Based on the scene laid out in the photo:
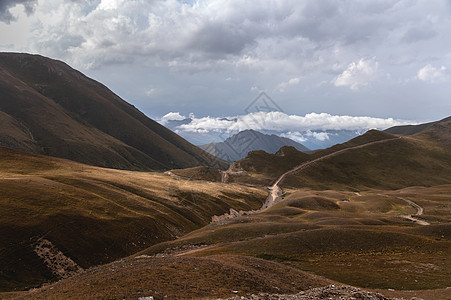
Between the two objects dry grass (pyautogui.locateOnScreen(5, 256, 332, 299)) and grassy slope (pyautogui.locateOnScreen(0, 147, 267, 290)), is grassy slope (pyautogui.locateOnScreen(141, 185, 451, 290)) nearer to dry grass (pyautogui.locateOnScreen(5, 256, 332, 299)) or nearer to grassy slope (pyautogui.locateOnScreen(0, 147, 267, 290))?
dry grass (pyautogui.locateOnScreen(5, 256, 332, 299))

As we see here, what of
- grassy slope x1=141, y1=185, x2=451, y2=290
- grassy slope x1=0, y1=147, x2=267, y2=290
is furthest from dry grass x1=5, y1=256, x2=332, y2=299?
grassy slope x1=0, y1=147, x2=267, y2=290

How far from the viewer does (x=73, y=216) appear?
60281 millimetres

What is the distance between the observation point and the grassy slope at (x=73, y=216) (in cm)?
4611

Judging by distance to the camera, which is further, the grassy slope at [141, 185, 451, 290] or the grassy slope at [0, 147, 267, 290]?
the grassy slope at [0, 147, 267, 290]

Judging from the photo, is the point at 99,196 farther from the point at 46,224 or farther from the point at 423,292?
the point at 423,292

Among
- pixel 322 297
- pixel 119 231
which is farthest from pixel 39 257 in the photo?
pixel 322 297

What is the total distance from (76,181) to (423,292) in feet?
287

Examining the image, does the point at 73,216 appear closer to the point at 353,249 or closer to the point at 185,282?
the point at 185,282

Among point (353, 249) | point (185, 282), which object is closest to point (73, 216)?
point (185, 282)

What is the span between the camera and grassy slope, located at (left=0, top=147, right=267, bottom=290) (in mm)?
46109

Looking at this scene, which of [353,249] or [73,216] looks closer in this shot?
[353,249]

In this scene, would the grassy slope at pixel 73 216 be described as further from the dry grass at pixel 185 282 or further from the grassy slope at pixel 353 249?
the dry grass at pixel 185 282

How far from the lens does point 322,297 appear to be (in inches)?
916

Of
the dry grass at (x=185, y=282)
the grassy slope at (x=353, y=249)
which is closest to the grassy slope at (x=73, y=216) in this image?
the grassy slope at (x=353, y=249)
